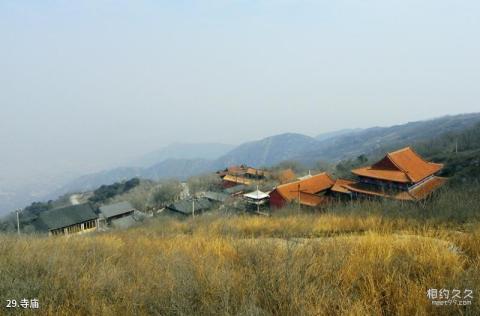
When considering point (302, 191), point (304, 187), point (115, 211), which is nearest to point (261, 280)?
point (302, 191)

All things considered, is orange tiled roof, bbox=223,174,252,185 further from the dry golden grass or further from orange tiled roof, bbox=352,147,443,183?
the dry golden grass

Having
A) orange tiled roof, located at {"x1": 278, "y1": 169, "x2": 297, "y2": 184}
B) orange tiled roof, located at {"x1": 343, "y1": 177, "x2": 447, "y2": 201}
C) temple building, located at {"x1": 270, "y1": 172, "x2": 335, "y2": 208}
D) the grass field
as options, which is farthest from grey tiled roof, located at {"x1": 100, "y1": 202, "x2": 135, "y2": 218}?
the grass field

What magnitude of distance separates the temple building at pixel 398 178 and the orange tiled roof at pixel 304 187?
16.2ft

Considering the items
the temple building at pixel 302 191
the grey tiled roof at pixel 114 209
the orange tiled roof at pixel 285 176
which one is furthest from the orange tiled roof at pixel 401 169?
the orange tiled roof at pixel 285 176

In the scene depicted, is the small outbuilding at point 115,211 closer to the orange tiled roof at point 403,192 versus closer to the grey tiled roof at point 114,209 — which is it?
the grey tiled roof at point 114,209

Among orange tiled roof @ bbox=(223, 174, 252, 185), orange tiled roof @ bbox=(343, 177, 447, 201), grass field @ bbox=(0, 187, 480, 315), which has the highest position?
grass field @ bbox=(0, 187, 480, 315)

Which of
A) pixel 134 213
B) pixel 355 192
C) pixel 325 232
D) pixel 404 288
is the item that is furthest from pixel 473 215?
pixel 134 213

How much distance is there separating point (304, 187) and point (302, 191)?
5.51 feet

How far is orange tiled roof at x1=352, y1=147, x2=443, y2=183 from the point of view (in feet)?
83.4

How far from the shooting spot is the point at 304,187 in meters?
33.9

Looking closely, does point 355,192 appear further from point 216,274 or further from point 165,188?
point 165,188

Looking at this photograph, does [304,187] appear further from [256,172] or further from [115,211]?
[256,172]

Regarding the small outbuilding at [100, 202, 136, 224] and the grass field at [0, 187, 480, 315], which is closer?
the grass field at [0, 187, 480, 315]

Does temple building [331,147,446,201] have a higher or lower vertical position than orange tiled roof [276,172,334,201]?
higher
